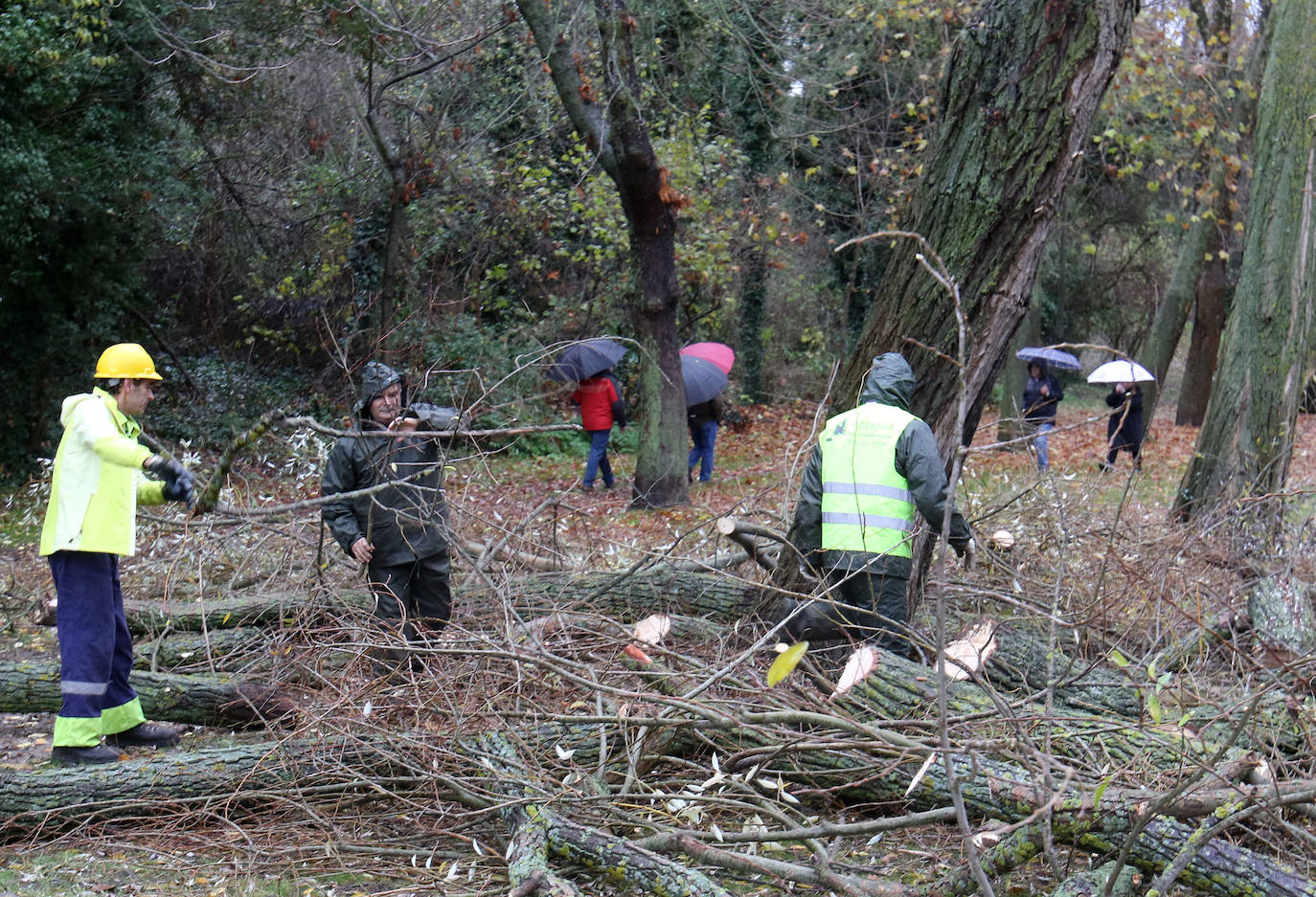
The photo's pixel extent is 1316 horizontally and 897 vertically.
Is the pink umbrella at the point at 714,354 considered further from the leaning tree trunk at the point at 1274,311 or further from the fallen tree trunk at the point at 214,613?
the fallen tree trunk at the point at 214,613

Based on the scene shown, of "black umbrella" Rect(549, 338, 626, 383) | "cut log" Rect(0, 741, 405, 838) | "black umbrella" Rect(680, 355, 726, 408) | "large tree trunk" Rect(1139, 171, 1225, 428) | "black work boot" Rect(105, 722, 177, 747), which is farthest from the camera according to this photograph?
"large tree trunk" Rect(1139, 171, 1225, 428)

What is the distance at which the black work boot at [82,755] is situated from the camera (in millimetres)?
4832

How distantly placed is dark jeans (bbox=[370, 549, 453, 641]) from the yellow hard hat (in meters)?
1.42

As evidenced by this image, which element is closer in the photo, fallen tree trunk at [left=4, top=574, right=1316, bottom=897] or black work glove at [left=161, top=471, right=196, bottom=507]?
fallen tree trunk at [left=4, top=574, right=1316, bottom=897]

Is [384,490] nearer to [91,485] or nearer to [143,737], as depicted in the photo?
[91,485]

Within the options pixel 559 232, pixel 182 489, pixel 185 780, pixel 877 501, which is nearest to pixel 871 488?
pixel 877 501

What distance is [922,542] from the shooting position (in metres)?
5.42

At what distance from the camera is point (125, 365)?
5.09m

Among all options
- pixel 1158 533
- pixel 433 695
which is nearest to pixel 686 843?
pixel 433 695

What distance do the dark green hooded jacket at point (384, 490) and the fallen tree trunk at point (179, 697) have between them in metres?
0.81

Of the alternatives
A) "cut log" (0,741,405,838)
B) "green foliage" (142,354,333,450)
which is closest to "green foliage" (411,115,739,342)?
"green foliage" (142,354,333,450)

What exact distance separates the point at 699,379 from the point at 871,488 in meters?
7.38

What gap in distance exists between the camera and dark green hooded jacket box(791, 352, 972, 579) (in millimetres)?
4797

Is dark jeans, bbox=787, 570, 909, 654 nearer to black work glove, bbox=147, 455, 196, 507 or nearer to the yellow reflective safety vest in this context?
the yellow reflective safety vest
